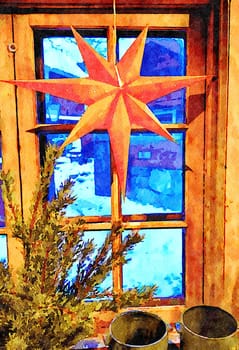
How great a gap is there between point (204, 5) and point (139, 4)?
222 millimetres

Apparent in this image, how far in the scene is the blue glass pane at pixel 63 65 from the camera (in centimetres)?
163

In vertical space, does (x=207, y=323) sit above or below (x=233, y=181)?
below

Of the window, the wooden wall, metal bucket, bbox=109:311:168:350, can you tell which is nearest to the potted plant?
metal bucket, bbox=109:311:168:350

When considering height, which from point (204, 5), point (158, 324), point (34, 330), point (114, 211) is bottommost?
point (158, 324)

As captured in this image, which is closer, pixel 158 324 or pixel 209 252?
pixel 158 324

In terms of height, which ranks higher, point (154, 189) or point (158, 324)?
point (154, 189)

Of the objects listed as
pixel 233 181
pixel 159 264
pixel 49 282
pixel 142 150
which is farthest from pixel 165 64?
pixel 49 282

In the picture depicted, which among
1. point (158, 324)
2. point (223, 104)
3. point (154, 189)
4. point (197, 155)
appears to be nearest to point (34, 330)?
point (158, 324)

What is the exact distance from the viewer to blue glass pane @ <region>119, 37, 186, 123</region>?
1.65 meters

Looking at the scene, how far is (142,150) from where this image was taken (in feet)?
5.59

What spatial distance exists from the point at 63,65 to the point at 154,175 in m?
0.51

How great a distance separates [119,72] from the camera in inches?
56.1

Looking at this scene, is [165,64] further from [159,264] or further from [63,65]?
[159,264]

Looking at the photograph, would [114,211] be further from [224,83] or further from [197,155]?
[224,83]
